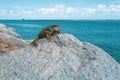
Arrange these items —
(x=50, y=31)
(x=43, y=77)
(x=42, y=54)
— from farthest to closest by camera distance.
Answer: (x=50, y=31), (x=42, y=54), (x=43, y=77)

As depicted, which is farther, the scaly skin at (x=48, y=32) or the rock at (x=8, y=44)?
the rock at (x=8, y=44)

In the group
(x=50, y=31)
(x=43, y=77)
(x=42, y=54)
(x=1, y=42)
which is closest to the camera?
(x=43, y=77)

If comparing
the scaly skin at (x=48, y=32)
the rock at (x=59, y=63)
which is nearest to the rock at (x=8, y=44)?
the rock at (x=59, y=63)

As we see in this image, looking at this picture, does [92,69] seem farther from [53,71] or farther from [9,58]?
[9,58]

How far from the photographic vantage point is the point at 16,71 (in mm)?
12797

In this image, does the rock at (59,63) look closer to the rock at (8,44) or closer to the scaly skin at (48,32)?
the scaly skin at (48,32)

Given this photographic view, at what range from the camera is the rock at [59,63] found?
492 inches

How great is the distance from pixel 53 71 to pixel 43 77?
0.55 m

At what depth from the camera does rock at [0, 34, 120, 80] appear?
1248 centimetres

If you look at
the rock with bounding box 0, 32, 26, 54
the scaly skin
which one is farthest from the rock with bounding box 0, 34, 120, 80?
the rock with bounding box 0, 32, 26, 54

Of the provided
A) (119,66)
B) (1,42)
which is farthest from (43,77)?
(1,42)

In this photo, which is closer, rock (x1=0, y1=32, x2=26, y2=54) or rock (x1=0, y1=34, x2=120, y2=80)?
rock (x1=0, y1=34, x2=120, y2=80)

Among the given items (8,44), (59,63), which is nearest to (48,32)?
(59,63)

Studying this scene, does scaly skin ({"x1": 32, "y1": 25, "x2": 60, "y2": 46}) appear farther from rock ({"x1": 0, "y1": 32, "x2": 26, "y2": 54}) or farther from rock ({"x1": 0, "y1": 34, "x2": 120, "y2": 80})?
rock ({"x1": 0, "y1": 32, "x2": 26, "y2": 54})
